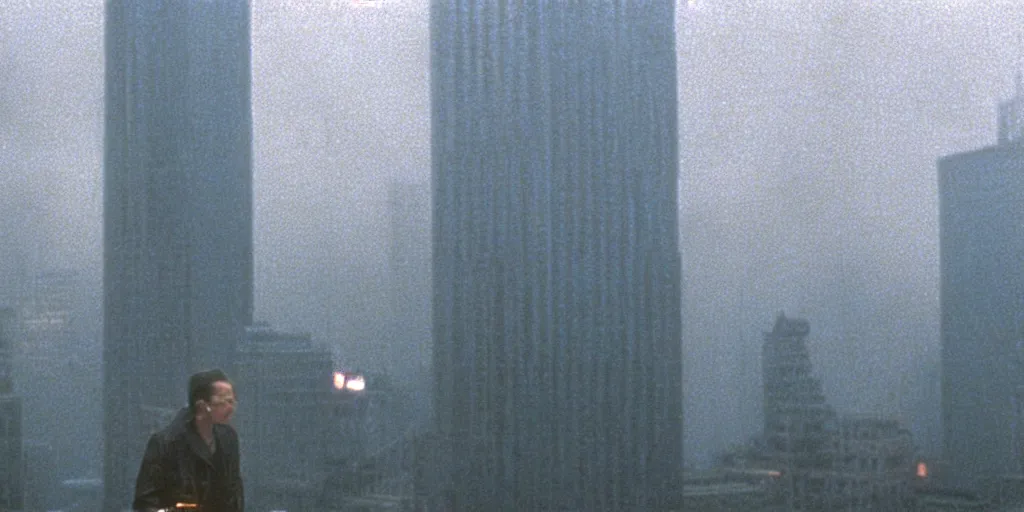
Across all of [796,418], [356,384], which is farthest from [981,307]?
[356,384]

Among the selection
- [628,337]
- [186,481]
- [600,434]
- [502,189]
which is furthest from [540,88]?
[186,481]

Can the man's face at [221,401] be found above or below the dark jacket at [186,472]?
above

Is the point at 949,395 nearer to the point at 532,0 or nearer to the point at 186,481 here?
the point at 532,0

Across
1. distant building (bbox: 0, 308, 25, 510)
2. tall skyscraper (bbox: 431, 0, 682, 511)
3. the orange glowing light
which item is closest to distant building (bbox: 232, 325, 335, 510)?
the orange glowing light

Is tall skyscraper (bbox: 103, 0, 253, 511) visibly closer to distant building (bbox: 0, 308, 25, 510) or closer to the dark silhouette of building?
distant building (bbox: 0, 308, 25, 510)

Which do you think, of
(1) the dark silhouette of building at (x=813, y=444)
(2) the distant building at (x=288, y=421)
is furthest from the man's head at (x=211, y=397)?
(2) the distant building at (x=288, y=421)

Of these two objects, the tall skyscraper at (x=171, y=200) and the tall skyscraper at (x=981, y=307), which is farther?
the tall skyscraper at (x=171, y=200)

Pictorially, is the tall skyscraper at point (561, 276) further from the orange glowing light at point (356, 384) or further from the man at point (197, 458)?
the man at point (197, 458)
